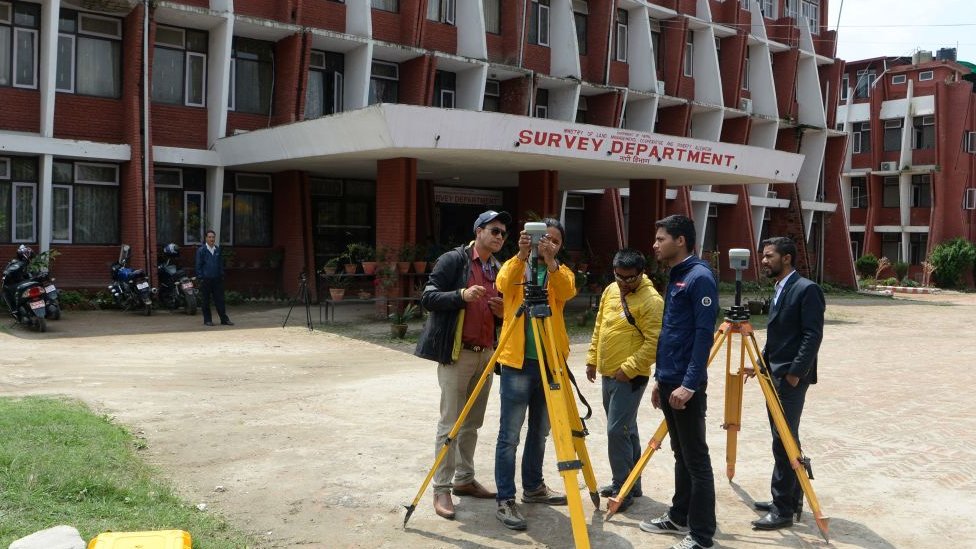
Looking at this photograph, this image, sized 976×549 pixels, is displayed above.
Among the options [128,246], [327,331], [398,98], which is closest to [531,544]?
[327,331]

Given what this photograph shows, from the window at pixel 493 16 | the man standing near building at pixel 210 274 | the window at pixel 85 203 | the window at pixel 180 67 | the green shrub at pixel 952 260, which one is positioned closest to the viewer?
the man standing near building at pixel 210 274

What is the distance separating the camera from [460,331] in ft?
17.6

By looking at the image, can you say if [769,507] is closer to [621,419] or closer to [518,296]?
[621,419]

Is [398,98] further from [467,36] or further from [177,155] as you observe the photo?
[177,155]

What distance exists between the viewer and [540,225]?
450 cm

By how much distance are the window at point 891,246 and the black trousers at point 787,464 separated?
41169mm

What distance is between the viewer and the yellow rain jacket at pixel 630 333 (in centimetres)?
Result: 532

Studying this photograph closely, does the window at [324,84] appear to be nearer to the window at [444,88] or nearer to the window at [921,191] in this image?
the window at [444,88]

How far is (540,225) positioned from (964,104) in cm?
4197

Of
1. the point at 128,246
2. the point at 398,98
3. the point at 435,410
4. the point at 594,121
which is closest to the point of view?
the point at 435,410

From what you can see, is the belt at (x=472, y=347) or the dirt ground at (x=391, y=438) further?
the belt at (x=472, y=347)

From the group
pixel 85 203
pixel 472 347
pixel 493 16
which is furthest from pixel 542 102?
pixel 472 347

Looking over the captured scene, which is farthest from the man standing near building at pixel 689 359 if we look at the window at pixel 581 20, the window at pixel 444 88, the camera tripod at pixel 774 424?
the window at pixel 581 20

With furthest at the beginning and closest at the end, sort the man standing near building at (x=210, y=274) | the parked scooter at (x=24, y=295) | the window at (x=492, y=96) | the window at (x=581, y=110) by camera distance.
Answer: the window at (x=581, y=110), the window at (x=492, y=96), the man standing near building at (x=210, y=274), the parked scooter at (x=24, y=295)
